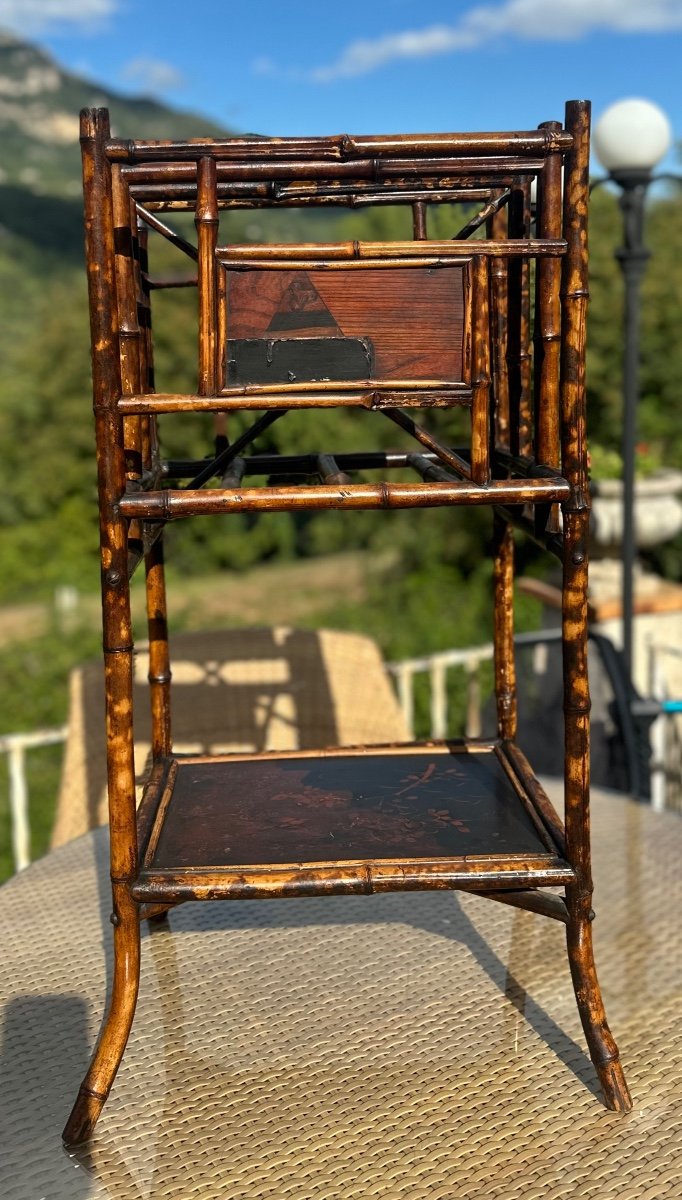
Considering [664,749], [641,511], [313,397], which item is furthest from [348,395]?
[641,511]

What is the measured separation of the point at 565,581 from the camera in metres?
1.22

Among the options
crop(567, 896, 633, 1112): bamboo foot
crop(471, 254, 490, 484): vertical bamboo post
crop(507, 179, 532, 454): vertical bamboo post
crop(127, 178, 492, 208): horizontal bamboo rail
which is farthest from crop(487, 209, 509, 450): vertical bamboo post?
crop(567, 896, 633, 1112): bamboo foot

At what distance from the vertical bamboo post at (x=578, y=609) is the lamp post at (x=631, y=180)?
6.64 feet

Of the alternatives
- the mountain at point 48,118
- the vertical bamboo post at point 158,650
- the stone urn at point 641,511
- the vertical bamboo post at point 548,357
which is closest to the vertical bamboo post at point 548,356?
the vertical bamboo post at point 548,357

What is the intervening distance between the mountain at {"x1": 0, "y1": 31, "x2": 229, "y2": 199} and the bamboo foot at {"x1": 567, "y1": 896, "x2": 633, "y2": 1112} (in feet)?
67.5

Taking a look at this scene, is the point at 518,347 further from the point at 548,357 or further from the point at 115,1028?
the point at 115,1028

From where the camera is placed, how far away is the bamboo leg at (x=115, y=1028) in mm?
1227

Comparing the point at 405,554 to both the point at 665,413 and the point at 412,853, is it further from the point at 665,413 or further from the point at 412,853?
the point at 412,853

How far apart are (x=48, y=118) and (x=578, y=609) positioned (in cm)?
3907

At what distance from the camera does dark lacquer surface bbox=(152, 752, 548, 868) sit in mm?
1307

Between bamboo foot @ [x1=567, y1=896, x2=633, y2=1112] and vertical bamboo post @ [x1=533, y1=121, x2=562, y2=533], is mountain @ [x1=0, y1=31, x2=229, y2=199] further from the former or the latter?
bamboo foot @ [x1=567, y1=896, x2=633, y2=1112]

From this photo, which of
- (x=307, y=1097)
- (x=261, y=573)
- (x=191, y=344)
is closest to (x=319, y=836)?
(x=307, y=1097)

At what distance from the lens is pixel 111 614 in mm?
1196

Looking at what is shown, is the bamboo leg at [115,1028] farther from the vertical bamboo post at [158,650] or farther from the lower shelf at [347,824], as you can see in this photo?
the vertical bamboo post at [158,650]
